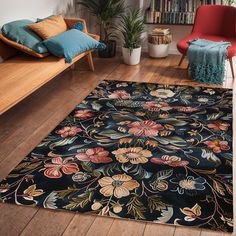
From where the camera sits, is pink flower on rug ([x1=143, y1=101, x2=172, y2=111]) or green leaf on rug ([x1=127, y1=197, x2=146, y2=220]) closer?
green leaf on rug ([x1=127, y1=197, x2=146, y2=220])

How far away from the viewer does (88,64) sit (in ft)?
16.0

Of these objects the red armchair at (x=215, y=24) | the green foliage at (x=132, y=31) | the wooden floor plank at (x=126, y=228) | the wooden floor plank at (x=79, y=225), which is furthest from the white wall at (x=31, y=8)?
the wooden floor plank at (x=126, y=228)

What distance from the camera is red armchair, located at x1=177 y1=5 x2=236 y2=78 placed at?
174 inches

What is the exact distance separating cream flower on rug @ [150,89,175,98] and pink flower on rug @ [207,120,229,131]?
2.38ft

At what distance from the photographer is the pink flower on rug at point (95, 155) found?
269cm

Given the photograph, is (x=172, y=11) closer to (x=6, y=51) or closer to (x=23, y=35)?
(x=23, y=35)

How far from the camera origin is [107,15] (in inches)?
194

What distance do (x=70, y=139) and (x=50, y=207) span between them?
33.6 inches

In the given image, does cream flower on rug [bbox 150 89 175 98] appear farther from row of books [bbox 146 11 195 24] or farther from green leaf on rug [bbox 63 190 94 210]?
green leaf on rug [bbox 63 190 94 210]

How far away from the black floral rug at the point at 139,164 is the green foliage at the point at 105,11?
1644 mm

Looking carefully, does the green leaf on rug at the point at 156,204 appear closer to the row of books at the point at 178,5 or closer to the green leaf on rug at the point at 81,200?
the green leaf on rug at the point at 81,200

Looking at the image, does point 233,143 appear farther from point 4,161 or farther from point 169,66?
point 169,66

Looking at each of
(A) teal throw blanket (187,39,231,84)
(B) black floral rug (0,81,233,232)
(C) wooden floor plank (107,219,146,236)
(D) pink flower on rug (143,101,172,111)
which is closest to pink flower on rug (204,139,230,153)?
(B) black floral rug (0,81,233,232)

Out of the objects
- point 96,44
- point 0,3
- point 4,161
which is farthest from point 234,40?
point 4,161
